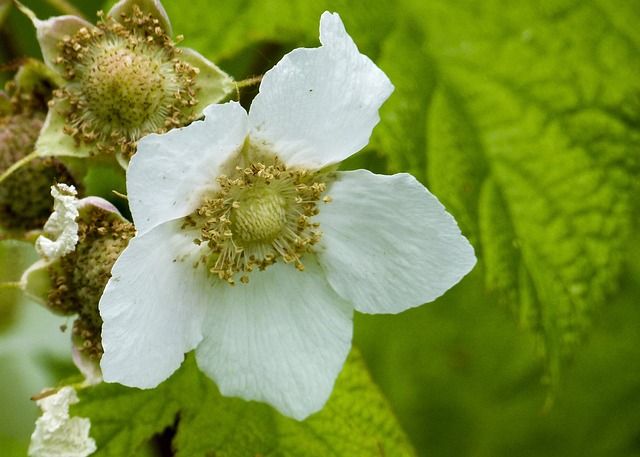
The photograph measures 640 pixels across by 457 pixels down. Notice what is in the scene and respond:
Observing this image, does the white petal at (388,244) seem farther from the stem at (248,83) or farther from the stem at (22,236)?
the stem at (22,236)

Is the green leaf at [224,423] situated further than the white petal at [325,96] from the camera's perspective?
Yes

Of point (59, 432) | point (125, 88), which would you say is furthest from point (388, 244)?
point (59, 432)

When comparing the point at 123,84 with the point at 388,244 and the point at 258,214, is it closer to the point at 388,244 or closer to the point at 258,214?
the point at 258,214

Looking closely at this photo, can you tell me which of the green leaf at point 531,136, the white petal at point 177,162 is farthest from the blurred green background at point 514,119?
the white petal at point 177,162

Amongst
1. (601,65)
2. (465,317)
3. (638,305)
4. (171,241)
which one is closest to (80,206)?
(171,241)

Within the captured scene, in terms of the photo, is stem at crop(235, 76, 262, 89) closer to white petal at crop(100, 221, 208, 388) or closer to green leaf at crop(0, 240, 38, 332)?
white petal at crop(100, 221, 208, 388)

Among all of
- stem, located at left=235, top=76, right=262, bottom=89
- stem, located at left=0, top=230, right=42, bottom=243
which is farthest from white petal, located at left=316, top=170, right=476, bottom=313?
stem, located at left=0, top=230, right=42, bottom=243

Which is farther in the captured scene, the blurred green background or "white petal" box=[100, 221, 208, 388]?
the blurred green background

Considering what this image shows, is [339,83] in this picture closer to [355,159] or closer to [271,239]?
[271,239]
